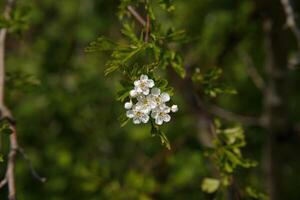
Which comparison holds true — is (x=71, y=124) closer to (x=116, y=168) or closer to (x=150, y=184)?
(x=116, y=168)

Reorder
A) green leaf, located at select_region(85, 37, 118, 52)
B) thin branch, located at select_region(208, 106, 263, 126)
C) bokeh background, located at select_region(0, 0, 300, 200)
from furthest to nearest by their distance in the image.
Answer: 1. thin branch, located at select_region(208, 106, 263, 126)
2. bokeh background, located at select_region(0, 0, 300, 200)
3. green leaf, located at select_region(85, 37, 118, 52)

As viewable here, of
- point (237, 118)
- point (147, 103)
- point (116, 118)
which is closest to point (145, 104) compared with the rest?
point (147, 103)

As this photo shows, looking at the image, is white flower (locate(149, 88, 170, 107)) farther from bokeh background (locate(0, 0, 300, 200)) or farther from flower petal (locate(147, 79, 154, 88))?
bokeh background (locate(0, 0, 300, 200))

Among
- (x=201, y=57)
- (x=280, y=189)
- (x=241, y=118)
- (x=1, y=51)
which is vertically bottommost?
(x=280, y=189)

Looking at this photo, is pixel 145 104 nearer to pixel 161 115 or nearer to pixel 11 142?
pixel 161 115

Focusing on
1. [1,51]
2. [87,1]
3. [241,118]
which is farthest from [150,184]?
[87,1]

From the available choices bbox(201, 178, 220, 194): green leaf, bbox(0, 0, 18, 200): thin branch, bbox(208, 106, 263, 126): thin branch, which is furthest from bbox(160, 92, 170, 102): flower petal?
bbox(208, 106, 263, 126): thin branch
